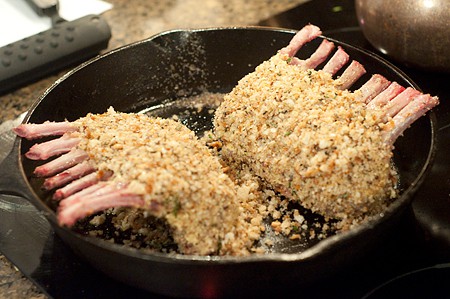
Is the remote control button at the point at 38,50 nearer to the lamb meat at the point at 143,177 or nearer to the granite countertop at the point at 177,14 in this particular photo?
the granite countertop at the point at 177,14

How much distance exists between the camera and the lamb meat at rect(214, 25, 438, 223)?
3.95ft

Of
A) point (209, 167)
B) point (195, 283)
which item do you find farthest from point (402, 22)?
point (195, 283)

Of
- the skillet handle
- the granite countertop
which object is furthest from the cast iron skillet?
the granite countertop

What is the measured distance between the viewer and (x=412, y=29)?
64.0 inches

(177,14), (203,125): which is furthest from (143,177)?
(177,14)

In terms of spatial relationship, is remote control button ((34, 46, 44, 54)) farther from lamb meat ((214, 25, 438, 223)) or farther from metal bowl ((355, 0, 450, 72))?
metal bowl ((355, 0, 450, 72))

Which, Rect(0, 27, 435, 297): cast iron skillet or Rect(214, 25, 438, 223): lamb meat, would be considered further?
Rect(214, 25, 438, 223): lamb meat

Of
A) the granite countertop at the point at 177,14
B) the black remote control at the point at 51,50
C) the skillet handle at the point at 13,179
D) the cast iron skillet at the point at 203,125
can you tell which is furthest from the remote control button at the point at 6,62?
the skillet handle at the point at 13,179

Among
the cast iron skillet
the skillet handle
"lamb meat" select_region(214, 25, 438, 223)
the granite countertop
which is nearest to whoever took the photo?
the cast iron skillet

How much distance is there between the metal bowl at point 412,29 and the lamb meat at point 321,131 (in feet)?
0.98

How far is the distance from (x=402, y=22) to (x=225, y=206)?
89cm

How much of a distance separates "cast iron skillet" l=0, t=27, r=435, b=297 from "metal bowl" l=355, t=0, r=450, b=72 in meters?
0.22

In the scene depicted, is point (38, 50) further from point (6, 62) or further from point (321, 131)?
point (321, 131)

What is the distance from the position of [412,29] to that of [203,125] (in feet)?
2.29
